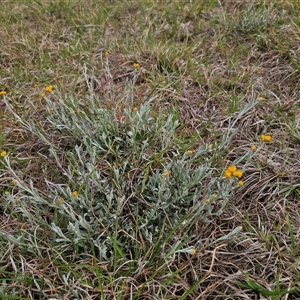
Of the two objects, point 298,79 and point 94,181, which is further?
point 298,79

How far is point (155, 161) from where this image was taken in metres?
1.92

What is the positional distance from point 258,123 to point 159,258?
39.2 inches

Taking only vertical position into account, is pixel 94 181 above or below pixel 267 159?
above

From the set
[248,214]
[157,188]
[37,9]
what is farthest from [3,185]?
[37,9]

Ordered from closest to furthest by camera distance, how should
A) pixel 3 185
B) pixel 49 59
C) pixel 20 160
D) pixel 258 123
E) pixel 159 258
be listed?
pixel 159 258 → pixel 3 185 → pixel 20 160 → pixel 258 123 → pixel 49 59

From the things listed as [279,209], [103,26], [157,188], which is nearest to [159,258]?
[157,188]

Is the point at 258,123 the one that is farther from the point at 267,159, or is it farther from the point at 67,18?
the point at 67,18

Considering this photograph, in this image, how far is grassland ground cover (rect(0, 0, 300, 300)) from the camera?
1.57 m

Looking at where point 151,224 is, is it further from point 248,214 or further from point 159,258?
point 248,214

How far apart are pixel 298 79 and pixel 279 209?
1.04 metres

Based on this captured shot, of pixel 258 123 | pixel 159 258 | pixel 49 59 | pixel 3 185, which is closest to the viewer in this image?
pixel 159 258

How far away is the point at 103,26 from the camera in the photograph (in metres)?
3.09

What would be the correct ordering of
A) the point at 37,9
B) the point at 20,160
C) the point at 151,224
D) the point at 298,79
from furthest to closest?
the point at 37,9 < the point at 298,79 < the point at 20,160 < the point at 151,224

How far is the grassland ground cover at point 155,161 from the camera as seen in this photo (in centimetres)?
157
